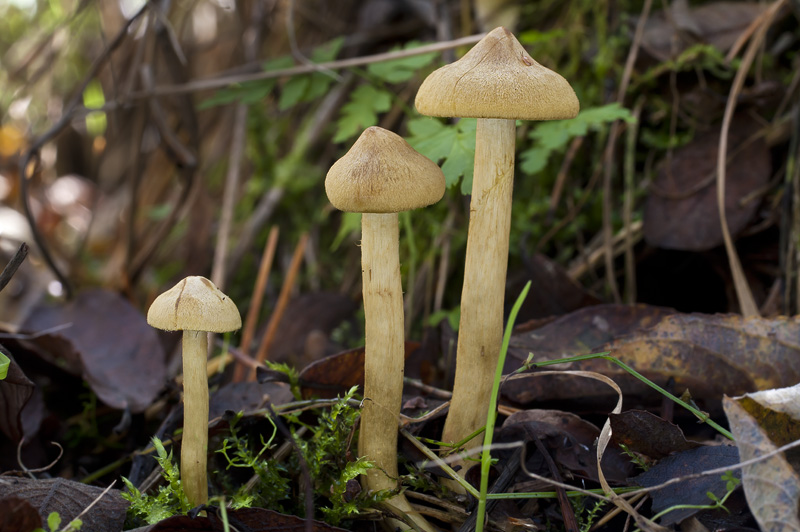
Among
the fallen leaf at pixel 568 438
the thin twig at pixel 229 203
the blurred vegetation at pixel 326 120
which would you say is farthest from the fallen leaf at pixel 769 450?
the thin twig at pixel 229 203

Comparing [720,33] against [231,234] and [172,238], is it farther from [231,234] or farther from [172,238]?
[172,238]

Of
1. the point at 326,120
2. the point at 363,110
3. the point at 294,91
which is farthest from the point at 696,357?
the point at 326,120

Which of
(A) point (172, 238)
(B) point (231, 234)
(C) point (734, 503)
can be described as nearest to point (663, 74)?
(C) point (734, 503)

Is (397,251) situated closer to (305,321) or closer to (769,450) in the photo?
(769,450)

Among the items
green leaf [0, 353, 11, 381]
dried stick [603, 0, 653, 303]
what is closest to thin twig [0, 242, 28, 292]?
green leaf [0, 353, 11, 381]

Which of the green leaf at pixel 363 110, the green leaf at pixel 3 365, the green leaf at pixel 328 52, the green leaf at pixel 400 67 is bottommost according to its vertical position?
the green leaf at pixel 3 365

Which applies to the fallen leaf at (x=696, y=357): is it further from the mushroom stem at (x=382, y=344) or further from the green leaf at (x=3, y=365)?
the green leaf at (x=3, y=365)

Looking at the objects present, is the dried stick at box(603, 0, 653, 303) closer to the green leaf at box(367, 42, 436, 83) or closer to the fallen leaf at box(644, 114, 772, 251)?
the fallen leaf at box(644, 114, 772, 251)
